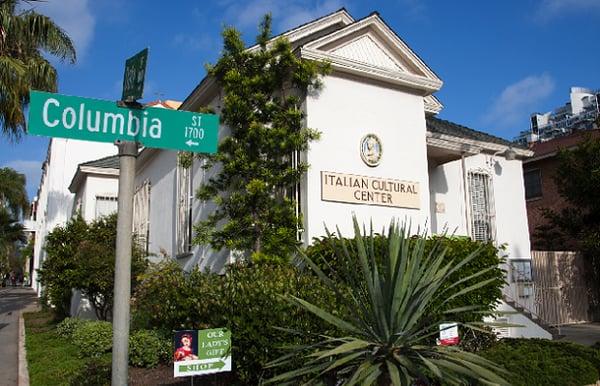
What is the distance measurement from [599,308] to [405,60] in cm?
1285

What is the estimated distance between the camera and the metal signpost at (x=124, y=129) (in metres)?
3.46

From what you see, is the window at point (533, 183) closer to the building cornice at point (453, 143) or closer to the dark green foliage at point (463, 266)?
the building cornice at point (453, 143)

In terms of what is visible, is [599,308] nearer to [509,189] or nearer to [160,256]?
[509,189]

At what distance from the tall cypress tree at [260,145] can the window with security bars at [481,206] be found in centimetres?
656

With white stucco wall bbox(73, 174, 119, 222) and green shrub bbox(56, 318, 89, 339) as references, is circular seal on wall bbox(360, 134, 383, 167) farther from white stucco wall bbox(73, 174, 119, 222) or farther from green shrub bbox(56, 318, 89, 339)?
white stucco wall bbox(73, 174, 119, 222)

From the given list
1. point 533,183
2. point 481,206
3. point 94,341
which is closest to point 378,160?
point 481,206

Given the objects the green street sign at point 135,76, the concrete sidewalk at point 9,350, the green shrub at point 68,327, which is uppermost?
the green street sign at point 135,76

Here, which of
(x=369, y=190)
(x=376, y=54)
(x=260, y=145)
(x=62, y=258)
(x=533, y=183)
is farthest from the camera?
(x=533, y=183)

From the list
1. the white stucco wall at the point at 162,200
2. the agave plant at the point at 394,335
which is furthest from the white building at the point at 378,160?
the agave plant at the point at 394,335

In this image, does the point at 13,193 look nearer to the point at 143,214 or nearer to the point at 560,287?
the point at 143,214

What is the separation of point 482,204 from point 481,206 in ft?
0.23

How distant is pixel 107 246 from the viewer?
15586 mm

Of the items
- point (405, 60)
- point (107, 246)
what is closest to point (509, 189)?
point (405, 60)

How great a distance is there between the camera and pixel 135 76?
365 cm
